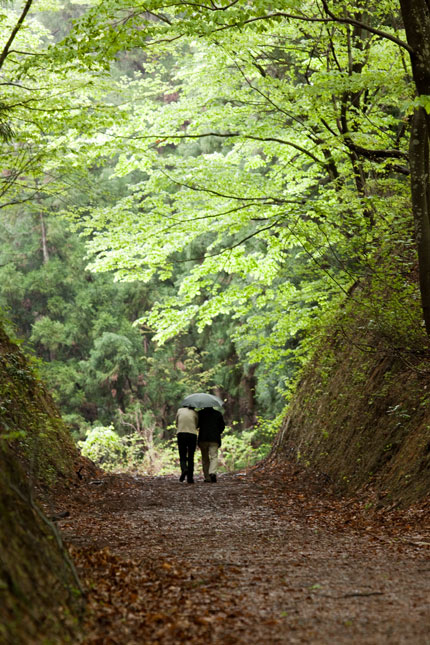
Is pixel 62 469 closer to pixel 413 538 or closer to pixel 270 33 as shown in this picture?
pixel 413 538

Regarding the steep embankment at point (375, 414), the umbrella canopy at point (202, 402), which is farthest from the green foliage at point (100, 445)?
the steep embankment at point (375, 414)

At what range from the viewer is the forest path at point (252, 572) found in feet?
11.0

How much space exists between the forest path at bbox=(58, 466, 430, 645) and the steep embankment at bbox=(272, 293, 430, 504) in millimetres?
560

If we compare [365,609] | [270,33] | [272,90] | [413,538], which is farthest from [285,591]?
[270,33]

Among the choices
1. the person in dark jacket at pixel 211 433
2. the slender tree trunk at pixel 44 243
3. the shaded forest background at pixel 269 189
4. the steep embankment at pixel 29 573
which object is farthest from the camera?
the slender tree trunk at pixel 44 243

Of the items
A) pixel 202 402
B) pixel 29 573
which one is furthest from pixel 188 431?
pixel 29 573

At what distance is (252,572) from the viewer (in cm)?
473

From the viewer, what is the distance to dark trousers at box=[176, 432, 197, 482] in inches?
483

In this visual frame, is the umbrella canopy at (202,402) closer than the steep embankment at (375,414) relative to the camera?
No

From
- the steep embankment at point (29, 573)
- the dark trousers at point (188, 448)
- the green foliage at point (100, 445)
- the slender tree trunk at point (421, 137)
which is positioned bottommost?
the green foliage at point (100, 445)

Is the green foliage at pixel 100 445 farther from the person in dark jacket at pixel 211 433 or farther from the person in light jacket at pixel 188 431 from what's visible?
the person in dark jacket at pixel 211 433

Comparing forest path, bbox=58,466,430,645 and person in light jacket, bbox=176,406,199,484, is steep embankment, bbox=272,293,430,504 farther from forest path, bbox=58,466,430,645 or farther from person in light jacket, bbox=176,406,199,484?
person in light jacket, bbox=176,406,199,484

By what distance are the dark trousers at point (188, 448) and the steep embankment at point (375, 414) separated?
2108 millimetres

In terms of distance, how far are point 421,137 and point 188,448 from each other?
25.2 ft
